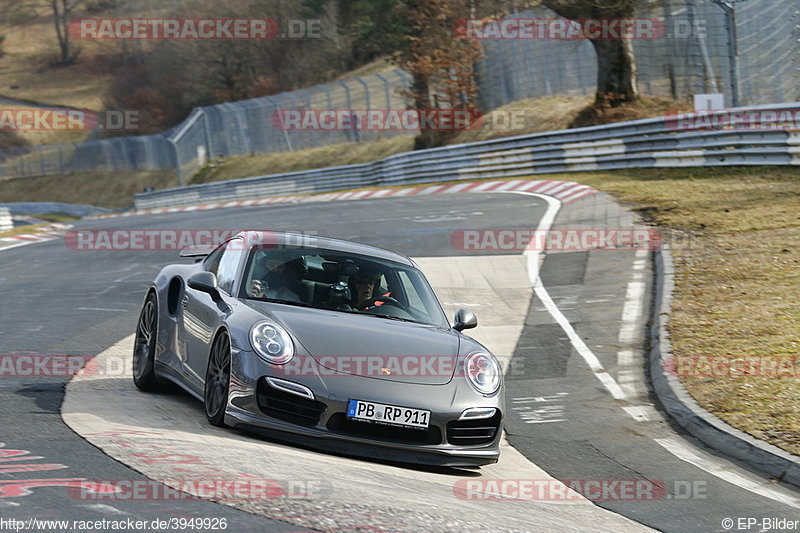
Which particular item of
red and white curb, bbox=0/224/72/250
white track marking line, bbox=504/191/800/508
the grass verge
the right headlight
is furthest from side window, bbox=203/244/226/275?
red and white curb, bbox=0/224/72/250

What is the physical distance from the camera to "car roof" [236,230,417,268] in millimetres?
8250

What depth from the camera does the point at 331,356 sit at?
Result: 6883mm

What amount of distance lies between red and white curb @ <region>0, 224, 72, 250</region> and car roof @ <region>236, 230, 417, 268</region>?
1630 centimetres

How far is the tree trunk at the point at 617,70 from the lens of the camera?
33000 mm

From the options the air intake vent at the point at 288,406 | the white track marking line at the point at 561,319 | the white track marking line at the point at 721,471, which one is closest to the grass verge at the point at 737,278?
the white track marking line at the point at 721,471

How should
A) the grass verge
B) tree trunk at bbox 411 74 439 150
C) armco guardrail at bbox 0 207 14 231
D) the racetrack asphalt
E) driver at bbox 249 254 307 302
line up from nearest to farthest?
1. the racetrack asphalt
2. driver at bbox 249 254 307 302
3. the grass verge
4. armco guardrail at bbox 0 207 14 231
5. tree trunk at bbox 411 74 439 150

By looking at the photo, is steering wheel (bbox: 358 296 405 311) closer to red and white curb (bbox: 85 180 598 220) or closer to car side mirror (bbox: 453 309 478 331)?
car side mirror (bbox: 453 309 478 331)

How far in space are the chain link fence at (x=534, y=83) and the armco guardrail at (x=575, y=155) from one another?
1689 millimetres

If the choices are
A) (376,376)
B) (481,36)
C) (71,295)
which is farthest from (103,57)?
(376,376)

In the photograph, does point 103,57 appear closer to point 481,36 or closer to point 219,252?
point 481,36

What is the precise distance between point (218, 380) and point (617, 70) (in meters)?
28.0

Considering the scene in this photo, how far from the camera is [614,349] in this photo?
454 inches

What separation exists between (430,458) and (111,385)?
312cm

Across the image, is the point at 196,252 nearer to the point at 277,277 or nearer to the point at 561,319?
the point at 277,277
